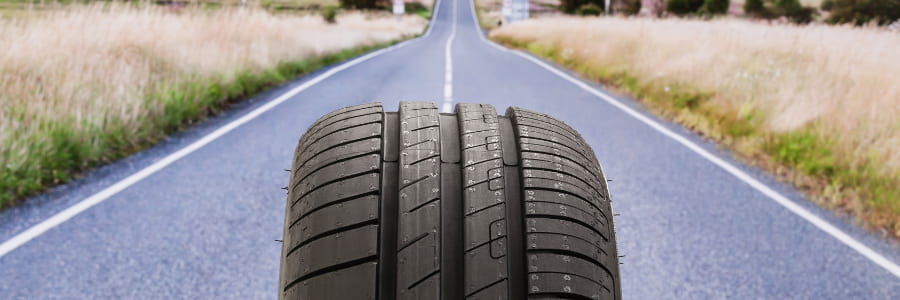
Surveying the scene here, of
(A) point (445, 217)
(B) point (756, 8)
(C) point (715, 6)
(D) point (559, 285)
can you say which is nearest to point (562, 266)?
(D) point (559, 285)

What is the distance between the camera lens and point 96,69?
277 inches

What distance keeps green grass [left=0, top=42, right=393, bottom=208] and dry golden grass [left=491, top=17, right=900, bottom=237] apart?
19.5ft

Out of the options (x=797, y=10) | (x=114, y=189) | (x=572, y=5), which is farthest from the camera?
(x=572, y=5)

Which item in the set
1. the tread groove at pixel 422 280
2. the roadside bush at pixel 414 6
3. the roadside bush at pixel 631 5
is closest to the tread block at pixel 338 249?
the tread groove at pixel 422 280

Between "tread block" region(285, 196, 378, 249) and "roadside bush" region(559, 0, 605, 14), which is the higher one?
"tread block" region(285, 196, 378, 249)

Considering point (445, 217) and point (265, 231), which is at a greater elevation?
point (445, 217)

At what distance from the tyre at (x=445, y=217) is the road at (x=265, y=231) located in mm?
1714

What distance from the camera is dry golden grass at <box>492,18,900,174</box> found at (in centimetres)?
591

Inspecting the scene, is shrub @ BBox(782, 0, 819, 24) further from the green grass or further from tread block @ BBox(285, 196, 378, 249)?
tread block @ BBox(285, 196, 378, 249)

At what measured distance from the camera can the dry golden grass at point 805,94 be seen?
5.12 metres

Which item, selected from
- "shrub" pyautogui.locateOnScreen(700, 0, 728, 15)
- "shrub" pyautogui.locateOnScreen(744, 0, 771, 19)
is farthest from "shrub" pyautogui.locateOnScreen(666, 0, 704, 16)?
"shrub" pyautogui.locateOnScreen(744, 0, 771, 19)

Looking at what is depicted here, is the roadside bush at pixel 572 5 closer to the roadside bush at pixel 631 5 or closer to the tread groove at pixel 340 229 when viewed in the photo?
the roadside bush at pixel 631 5

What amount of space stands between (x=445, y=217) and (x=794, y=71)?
878cm

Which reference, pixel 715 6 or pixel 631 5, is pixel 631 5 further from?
pixel 715 6
